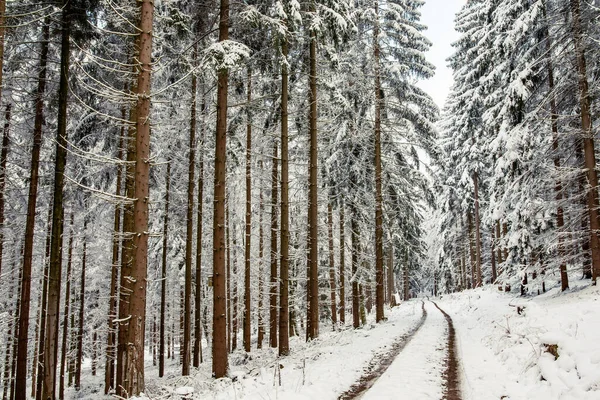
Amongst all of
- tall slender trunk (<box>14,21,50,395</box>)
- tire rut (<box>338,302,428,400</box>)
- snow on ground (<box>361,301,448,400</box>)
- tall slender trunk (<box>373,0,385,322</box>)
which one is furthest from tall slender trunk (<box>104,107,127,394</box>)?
tall slender trunk (<box>373,0,385,322</box>)

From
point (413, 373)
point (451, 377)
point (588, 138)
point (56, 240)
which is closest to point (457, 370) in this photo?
point (451, 377)

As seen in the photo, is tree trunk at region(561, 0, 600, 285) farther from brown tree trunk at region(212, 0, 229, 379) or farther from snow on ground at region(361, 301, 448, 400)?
brown tree trunk at region(212, 0, 229, 379)

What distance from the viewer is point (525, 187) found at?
15734 millimetres

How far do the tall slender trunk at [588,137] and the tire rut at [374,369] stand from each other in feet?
23.4

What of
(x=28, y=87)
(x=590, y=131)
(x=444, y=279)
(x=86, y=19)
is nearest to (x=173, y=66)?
(x=86, y=19)

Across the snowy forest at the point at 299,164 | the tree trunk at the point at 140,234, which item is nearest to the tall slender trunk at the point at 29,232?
the snowy forest at the point at 299,164

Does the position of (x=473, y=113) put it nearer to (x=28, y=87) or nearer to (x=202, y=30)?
(x=202, y=30)

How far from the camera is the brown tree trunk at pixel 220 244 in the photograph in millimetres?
10078

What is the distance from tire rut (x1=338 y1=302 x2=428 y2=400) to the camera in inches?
280

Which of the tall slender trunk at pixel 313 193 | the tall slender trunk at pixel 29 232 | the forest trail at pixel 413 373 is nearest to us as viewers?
the forest trail at pixel 413 373

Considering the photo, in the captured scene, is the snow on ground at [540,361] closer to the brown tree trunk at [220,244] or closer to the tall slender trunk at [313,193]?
the tall slender trunk at [313,193]

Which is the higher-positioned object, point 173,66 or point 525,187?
point 173,66

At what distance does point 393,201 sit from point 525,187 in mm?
6328

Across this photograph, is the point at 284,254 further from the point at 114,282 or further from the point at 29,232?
the point at 114,282
